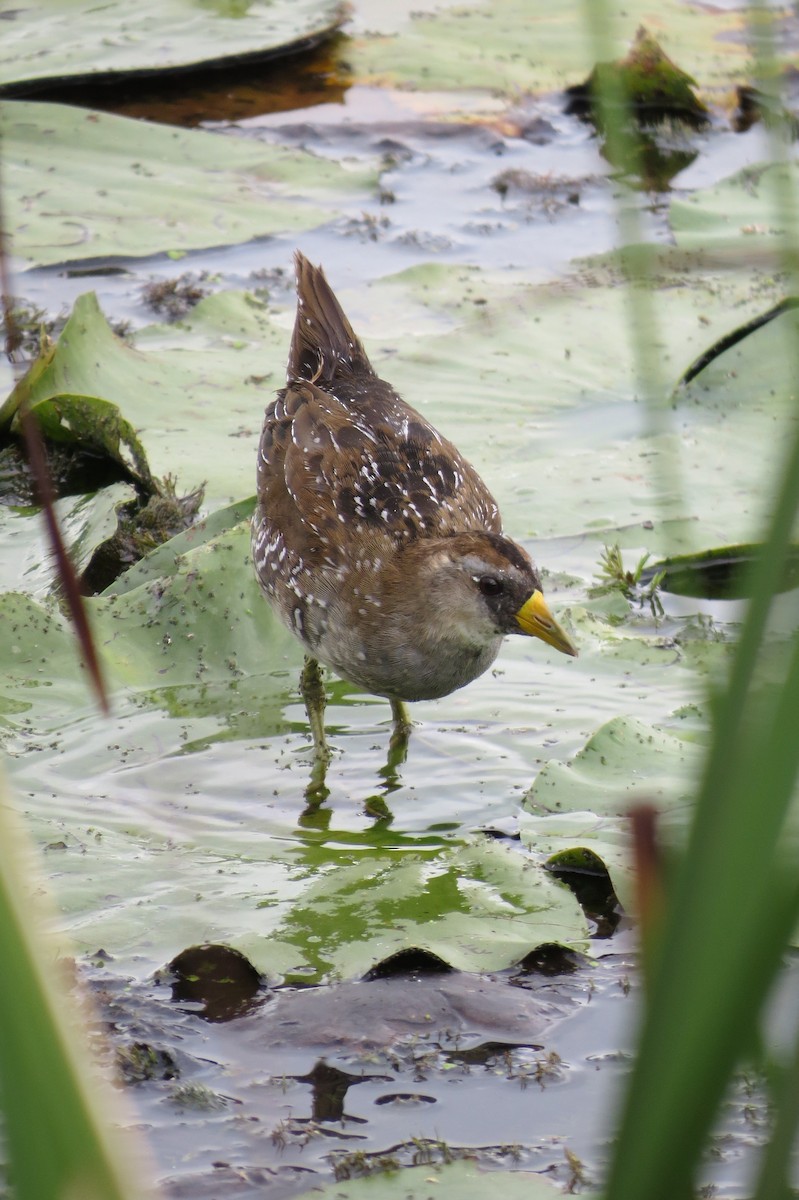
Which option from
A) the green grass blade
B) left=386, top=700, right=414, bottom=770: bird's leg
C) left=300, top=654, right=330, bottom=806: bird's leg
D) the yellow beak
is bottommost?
left=386, top=700, right=414, bottom=770: bird's leg

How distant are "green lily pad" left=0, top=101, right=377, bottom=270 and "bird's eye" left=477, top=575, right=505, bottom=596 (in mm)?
3797

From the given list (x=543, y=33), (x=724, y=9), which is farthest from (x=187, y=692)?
(x=724, y=9)

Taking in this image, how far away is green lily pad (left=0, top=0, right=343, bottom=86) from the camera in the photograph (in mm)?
8289

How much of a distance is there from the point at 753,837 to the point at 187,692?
3.84 metres

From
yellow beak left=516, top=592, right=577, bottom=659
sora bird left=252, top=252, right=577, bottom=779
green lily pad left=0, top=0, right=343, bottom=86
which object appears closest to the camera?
yellow beak left=516, top=592, right=577, bottom=659

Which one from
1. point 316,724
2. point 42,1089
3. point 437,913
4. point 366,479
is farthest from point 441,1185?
point 366,479

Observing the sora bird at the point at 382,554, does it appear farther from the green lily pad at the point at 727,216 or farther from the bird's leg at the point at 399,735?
the green lily pad at the point at 727,216

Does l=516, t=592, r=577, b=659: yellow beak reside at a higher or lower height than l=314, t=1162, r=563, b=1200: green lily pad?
higher

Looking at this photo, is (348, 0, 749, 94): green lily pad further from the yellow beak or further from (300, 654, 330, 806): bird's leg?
the yellow beak

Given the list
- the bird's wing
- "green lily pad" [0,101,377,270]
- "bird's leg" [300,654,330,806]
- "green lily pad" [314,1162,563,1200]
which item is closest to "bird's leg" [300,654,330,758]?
"bird's leg" [300,654,330,806]

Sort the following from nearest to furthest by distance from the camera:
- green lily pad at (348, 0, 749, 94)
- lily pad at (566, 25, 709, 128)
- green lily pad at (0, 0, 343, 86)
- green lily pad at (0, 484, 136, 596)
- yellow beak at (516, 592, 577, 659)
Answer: yellow beak at (516, 592, 577, 659)
green lily pad at (0, 484, 136, 596)
green lily pad at (0, 0, 343, 86)
lily pad at (566, 25, 709, 128)
green lily pad at (348, 0, 749, 94)

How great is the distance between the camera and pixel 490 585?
3.96 metres

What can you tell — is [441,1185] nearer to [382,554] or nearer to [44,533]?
[382,554]

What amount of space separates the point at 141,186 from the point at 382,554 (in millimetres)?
4194
